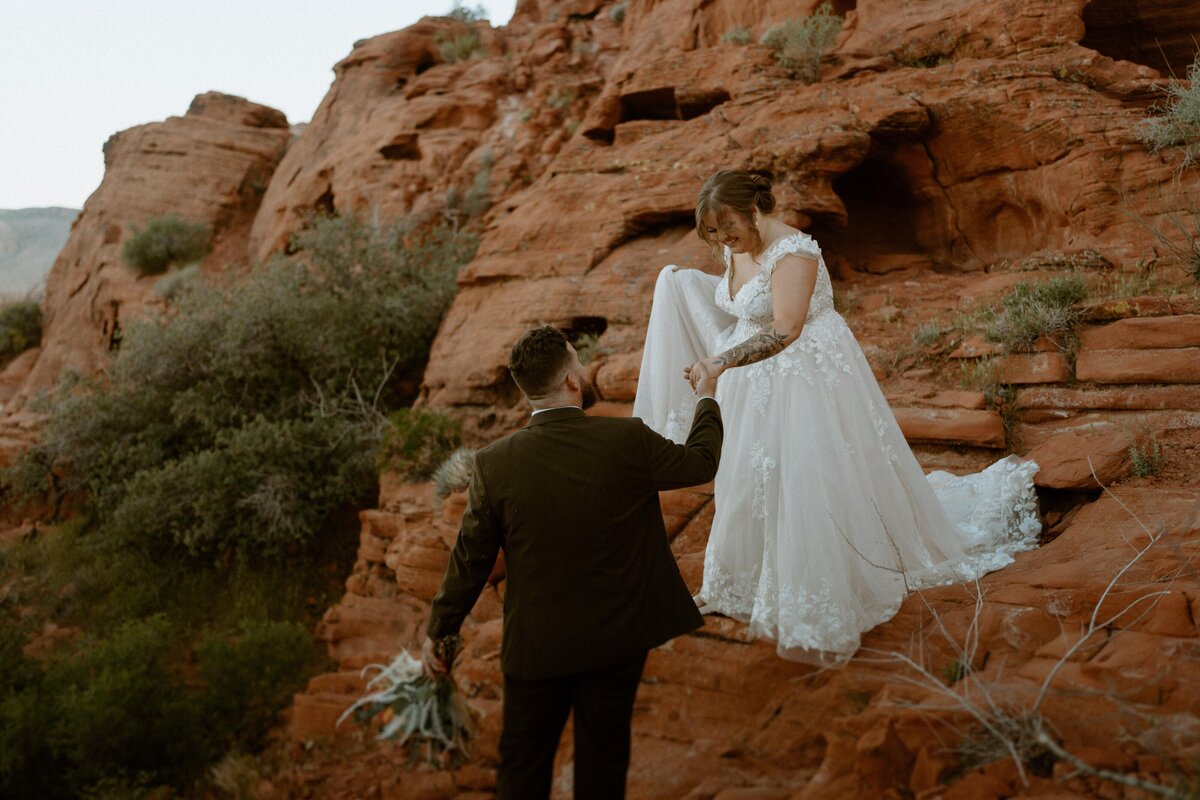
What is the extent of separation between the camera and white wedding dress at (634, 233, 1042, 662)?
125 inches

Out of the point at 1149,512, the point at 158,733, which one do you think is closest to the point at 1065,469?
the point at 1149,512

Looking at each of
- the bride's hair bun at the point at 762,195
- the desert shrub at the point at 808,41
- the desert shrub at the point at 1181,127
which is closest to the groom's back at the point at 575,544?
the bride's hair bun at the point at 762,195

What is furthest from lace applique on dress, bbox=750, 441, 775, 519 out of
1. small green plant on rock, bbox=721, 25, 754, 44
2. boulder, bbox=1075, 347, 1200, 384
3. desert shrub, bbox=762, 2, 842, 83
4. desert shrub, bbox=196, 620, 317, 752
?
small green plant on rock, bbox=721, 25, 754, 44

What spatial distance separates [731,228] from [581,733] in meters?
2.37

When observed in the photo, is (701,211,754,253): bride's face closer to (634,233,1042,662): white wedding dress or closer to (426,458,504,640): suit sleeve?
(634,233,1042,662): white wedding dress

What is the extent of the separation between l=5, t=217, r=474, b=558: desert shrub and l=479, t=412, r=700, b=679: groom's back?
7.55 meters

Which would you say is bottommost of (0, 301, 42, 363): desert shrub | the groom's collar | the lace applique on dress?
the lace applique on dress

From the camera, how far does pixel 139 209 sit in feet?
64.3

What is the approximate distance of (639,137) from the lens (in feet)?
34.9

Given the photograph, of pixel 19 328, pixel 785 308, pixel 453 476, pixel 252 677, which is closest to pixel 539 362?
pixel 785 308

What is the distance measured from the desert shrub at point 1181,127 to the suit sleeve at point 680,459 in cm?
698

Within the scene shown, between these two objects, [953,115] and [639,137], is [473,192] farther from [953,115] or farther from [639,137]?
[953,115]

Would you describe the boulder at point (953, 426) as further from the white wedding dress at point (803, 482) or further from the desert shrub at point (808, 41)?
the desert shrub at point (808, 41)

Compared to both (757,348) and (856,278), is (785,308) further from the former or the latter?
(856,278)
